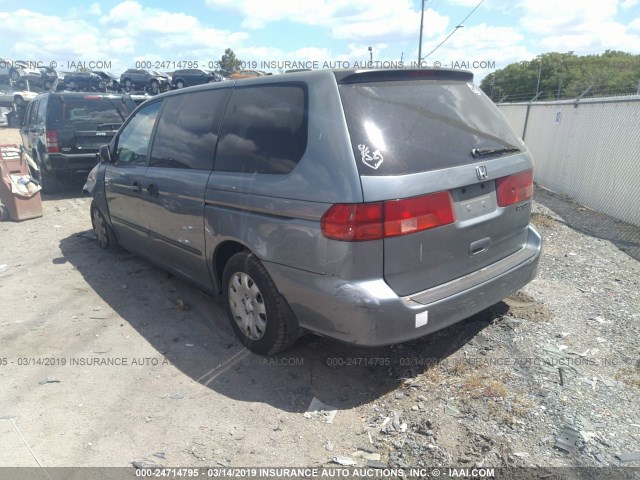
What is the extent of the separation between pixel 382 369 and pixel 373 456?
2.74 feet

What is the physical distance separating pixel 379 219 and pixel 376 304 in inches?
18.8

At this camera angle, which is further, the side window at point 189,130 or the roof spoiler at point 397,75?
the side window at point 189,130

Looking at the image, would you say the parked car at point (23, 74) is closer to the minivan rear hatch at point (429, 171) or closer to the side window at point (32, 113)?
the side window at point (32, 113)

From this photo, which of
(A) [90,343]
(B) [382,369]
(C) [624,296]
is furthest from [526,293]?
(A) [90,343]

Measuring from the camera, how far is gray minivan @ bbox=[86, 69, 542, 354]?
2.71 metres

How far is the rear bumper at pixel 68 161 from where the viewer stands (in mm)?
9391

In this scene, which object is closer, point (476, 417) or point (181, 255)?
point (476, 417)

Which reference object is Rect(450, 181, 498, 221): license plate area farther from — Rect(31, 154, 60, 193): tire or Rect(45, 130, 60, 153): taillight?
Rect(31, 154, 60, 193): tire

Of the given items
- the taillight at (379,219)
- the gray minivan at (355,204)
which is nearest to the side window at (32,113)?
the gray minivan at (355,204)

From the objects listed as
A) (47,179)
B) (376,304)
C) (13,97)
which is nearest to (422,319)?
(376,304)

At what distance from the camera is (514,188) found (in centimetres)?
336

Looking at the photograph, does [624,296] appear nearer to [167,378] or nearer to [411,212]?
[411,212]

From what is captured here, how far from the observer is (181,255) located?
167 inches

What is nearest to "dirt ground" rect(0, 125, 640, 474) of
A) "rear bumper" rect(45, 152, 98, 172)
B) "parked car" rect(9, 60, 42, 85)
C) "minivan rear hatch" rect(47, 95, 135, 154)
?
"rear bumper" rect(45, 152, 98, 172)
